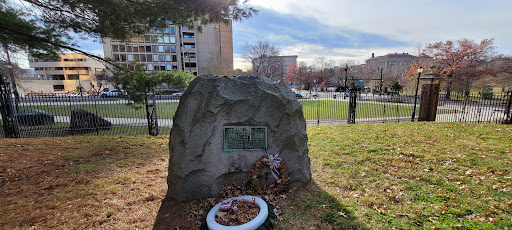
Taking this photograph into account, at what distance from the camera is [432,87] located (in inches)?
401

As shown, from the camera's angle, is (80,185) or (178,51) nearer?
(80,185)

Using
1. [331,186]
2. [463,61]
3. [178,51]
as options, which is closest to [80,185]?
[331,186]

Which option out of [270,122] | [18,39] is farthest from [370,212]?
[18,39]

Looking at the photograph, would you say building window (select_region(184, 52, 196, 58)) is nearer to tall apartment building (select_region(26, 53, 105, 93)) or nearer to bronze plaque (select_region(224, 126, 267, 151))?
tall apartment building (select_region(26, 53, 105, 93))

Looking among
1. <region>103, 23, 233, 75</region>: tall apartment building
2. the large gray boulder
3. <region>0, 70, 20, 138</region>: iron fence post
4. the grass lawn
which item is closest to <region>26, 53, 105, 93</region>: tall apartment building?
<region>103, 23, 233, 75</region>: tall apartment building

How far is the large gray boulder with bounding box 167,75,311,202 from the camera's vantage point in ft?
10.7

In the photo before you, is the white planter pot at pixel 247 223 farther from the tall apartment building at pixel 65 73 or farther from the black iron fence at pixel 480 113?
the tall apartment building at pixel 65 73

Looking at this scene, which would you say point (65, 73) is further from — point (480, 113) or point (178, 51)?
point (480, 113)

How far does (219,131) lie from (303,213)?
179 cm

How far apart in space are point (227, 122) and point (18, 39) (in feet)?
18.8

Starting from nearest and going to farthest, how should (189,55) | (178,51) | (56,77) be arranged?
(189,55) → (178,51) → (56,77)

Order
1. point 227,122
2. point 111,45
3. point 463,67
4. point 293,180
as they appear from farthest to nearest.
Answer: point 111,45 < point 463,67 < point 293,180 < point 227,122

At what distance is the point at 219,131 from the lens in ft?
10.9

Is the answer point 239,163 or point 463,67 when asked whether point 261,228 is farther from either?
point 463,67
